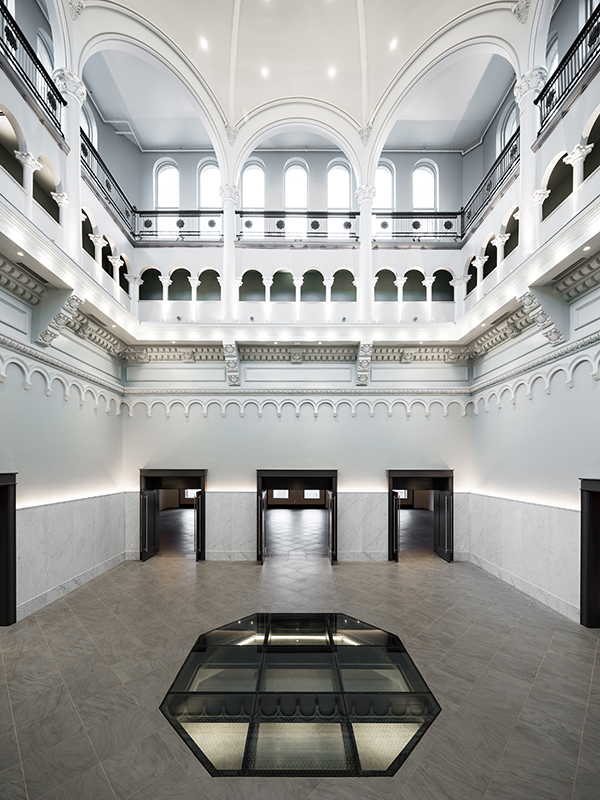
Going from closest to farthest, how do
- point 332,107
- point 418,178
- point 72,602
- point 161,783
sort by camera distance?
point 161,783, point 72,602, point 332,107, point 418,178

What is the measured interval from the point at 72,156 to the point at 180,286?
4.21 meters

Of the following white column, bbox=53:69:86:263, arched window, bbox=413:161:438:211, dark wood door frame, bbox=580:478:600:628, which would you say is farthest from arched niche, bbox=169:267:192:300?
dark wood door frame, bbox=580:478:600:628

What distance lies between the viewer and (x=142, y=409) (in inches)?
442

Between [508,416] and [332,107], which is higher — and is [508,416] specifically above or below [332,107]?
below

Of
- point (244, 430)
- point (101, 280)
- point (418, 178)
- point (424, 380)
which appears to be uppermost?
point (418, 178)

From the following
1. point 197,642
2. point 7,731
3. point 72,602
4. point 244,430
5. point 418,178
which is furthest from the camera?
point 418,178

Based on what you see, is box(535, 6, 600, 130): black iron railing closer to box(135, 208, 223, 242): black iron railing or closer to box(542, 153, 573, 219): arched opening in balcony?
box(542, 153, 573, 219): arched opening in balcony

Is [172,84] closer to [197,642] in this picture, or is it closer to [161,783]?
[197,642]

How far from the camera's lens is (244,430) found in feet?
36.6

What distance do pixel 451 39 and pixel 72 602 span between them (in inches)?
547

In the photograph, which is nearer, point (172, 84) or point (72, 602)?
point (72, 602)

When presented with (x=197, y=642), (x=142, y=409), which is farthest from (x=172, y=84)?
(x=197, y=642)

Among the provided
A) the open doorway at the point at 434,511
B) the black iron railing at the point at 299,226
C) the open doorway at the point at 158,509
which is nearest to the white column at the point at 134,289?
the black iron railing at the point at 299,226

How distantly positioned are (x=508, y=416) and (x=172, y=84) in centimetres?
1188
